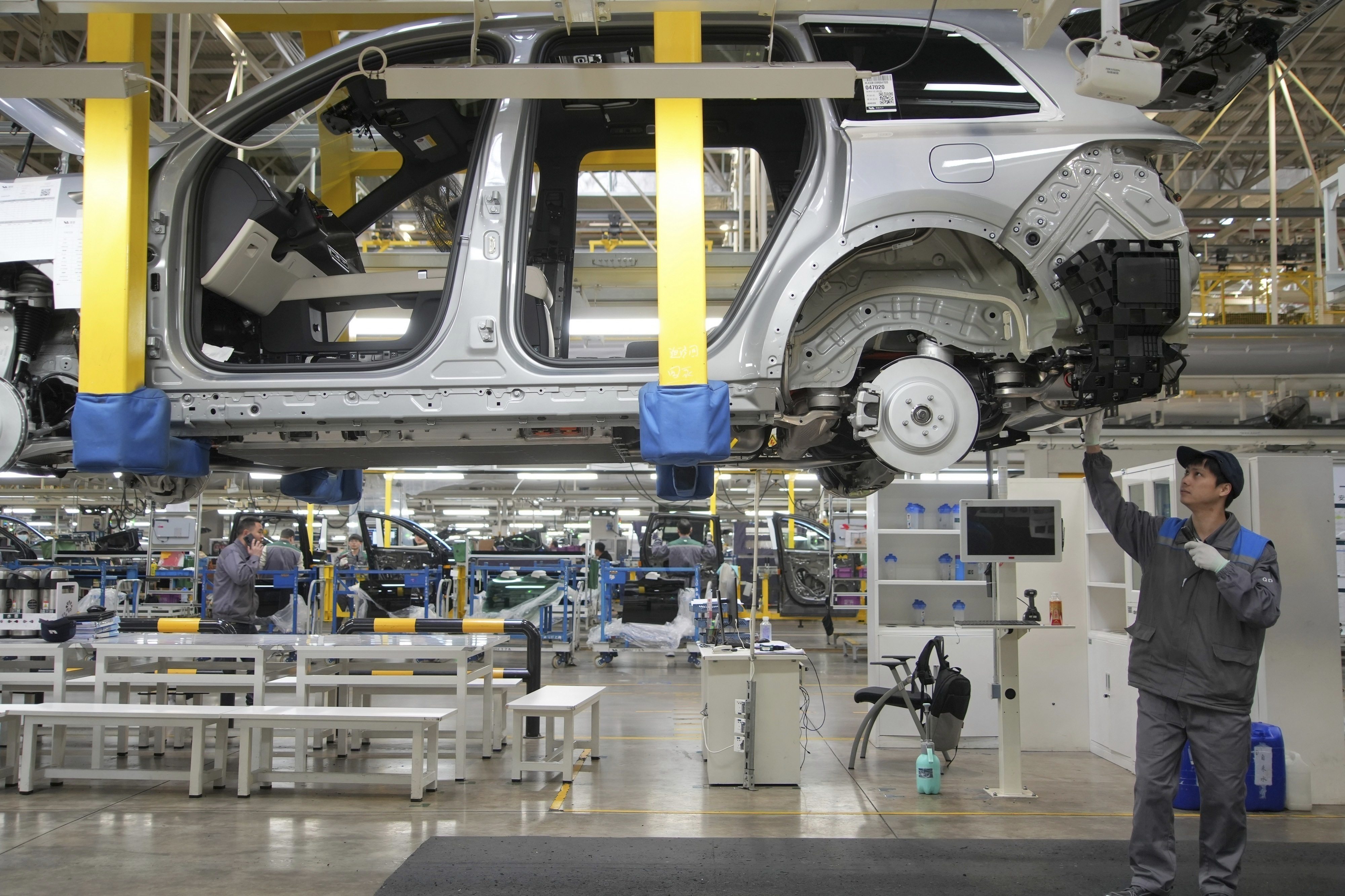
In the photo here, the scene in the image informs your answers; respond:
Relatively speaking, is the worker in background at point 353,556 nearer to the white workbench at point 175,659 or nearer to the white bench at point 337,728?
the white workbench at point 175,659

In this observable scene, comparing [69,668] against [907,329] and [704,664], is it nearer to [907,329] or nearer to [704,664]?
[704,664]

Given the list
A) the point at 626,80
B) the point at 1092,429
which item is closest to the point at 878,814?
the point at 1092,429

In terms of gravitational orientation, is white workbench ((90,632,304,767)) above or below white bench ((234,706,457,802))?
above

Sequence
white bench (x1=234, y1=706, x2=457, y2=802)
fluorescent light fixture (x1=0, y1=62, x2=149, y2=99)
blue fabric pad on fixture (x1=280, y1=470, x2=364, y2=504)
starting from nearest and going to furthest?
fluorescent light fixture (x1=0, y1=62, x2=149, y2=99), blue fabric pad on fixture (x1=280, y1=470, x2=364, y2=504), white bench (x1=234, y1=706, x2=457, y2=802)

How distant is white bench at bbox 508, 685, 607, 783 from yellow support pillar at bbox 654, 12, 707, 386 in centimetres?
347

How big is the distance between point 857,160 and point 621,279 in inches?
152

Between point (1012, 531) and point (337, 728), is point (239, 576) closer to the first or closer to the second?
point (337, 728)

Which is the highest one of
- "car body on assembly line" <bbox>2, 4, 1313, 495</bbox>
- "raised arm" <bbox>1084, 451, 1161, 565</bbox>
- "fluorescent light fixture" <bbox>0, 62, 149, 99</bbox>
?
"fluorescent light fixture" <bbox>0, 62, 149, 99</bbox>

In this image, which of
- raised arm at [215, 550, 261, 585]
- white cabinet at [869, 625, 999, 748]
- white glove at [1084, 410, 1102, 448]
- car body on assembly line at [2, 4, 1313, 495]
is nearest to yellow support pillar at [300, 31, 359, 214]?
car body on assembly line at [2, 4, 1313, 495]

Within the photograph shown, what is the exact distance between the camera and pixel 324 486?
4609mm

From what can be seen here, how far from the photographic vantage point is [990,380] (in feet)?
11.3

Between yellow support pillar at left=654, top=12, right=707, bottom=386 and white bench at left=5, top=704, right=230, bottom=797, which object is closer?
yellow support pillar at left=654, top=12, right=707, bottom=386

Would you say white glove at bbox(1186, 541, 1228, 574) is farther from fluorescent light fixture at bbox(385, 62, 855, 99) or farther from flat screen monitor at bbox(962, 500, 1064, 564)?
flat screen monitor at bbox(962, 500, 1064, 564)

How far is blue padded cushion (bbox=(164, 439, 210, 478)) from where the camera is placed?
3.26 meters
